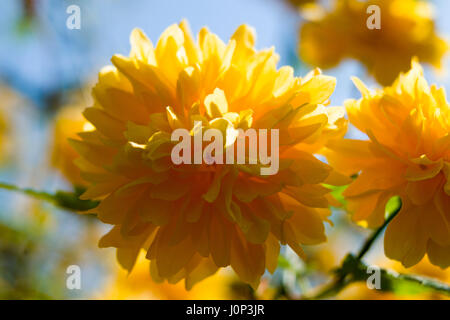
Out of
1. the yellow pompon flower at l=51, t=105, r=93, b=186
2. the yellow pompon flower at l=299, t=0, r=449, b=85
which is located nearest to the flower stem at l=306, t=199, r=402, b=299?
the yellow pompon flower at l=51, t=105, r=93, b=186

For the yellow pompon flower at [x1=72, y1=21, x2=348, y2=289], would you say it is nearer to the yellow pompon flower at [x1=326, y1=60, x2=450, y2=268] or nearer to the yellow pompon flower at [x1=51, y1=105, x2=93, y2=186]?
the yellow pompon flower at [x1=326, y1=60, x2=450, y2=268]

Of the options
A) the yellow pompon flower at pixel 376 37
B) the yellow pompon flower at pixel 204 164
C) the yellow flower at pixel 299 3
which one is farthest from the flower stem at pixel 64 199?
the yellow flower at pixel 299 3

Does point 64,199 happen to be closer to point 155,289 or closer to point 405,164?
point 155,289

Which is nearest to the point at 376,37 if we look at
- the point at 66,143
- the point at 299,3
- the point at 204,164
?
the point at 299,3

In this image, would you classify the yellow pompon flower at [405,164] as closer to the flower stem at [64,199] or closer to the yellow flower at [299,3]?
the flower stem at [64,199]

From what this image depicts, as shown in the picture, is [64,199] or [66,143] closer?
[64,199]

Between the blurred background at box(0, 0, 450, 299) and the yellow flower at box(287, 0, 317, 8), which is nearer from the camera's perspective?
the blurred background at box(0, 0, 450, 299)
